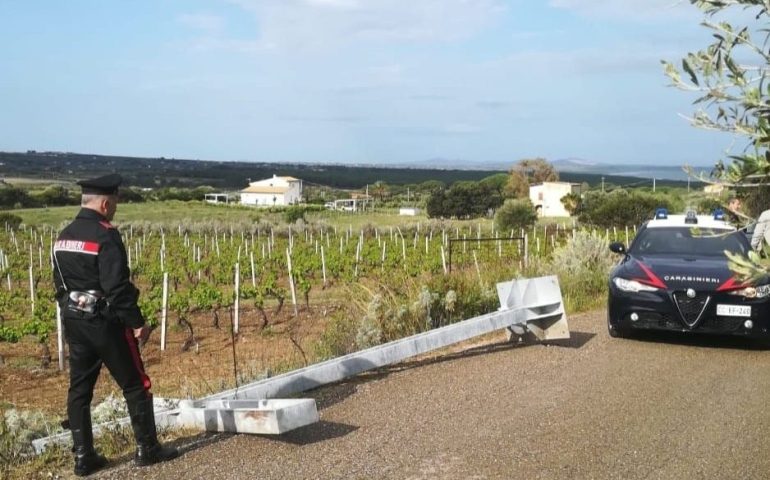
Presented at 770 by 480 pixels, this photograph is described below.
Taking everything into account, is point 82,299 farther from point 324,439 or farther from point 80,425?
point 324,439

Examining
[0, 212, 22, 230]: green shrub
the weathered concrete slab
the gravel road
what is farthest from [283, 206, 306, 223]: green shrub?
the gravel road

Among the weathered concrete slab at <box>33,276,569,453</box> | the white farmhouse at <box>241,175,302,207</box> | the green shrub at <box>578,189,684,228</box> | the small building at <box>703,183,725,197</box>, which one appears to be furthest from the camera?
the white farmhouse at <box>241,175,302,207</box>

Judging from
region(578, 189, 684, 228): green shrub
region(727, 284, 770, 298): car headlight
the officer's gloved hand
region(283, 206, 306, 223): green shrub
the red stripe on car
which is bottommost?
region(283, 206, 306, 223): green shrub

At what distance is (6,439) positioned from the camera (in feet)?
21.1

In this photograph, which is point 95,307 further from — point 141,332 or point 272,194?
point 272,194

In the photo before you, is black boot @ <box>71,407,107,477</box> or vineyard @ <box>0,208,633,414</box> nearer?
black boot @ <box>71,407,107,477</box>

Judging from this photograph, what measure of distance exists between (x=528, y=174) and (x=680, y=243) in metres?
127

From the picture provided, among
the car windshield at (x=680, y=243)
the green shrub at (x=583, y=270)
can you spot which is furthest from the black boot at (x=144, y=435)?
the green shrub at (x=583, y=270)

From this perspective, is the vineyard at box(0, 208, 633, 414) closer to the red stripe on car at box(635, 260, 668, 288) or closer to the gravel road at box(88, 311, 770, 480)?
the gravel road at box(88, 311, 770, 480)

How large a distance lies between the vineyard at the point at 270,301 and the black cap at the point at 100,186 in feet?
11.1

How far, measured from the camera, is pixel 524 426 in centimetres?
683

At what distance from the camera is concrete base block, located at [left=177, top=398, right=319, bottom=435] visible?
615cm

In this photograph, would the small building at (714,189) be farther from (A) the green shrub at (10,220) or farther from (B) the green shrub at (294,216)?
(B) the green shrub at (294,216)

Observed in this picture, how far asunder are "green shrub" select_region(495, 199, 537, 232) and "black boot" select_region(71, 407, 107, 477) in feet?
193
